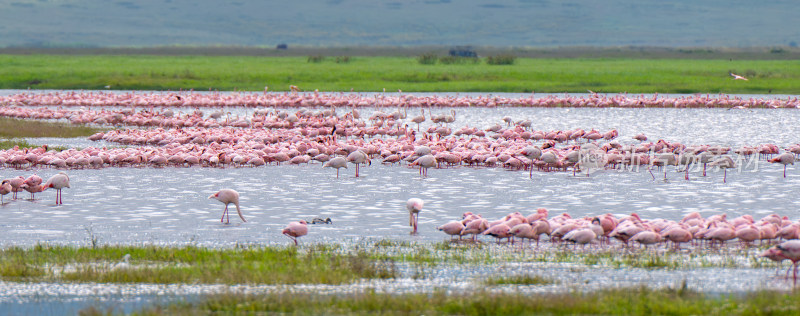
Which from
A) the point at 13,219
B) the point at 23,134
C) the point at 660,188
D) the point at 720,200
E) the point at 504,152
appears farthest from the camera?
the point at 23,134

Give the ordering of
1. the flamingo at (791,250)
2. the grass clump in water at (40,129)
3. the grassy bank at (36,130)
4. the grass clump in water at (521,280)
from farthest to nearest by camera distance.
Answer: the grass clump in water at (40,129) → the grassy bank at (36,130) → the grass clump in water at (521,280) → the flamingo at (791,250)

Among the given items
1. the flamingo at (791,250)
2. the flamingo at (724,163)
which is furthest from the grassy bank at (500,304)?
the flamingo at (724,163)

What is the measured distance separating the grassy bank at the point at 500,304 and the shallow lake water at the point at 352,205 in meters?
0.58

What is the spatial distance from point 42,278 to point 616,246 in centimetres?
664

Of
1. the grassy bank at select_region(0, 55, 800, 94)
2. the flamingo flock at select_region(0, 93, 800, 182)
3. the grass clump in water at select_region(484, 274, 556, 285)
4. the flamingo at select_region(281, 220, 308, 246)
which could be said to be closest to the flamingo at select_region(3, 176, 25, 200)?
the flamingo flock at select_region(0, 93, 800, 182)

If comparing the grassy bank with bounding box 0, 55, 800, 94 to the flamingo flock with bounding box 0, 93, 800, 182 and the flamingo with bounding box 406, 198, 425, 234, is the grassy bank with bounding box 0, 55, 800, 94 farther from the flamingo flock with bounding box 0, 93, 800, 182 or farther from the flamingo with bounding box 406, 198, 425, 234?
the flamingo with bounding box 406, 198, 425, 234

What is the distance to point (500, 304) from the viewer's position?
10141 millimetres

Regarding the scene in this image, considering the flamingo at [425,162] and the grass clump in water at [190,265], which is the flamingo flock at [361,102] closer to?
the flamingo at [425,162]

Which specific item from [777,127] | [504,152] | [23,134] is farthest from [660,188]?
[23,134]

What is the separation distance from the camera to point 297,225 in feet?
43.9

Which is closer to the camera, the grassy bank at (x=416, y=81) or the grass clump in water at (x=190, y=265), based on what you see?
the grass clump in water at (x=190, y=265)

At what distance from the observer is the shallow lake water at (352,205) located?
37.2 ft

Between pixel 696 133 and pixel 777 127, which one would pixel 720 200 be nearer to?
pixel 696 133

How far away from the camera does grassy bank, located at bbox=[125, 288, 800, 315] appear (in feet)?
32.7
